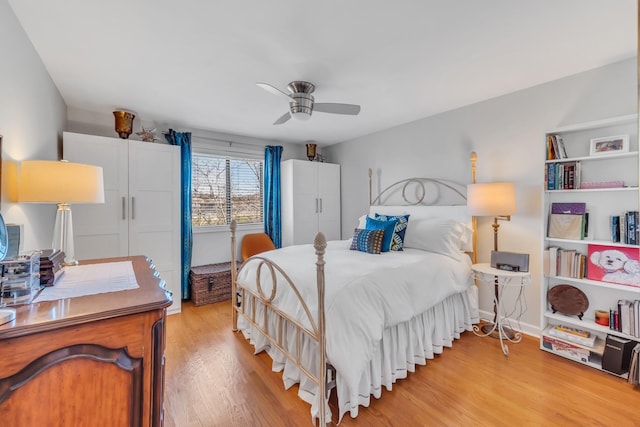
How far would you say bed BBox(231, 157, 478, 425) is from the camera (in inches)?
67.4

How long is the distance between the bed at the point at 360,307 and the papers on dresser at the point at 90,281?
911 mm

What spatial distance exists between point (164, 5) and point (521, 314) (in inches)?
153

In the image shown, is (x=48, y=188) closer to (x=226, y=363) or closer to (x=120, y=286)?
(x=120, y=286)

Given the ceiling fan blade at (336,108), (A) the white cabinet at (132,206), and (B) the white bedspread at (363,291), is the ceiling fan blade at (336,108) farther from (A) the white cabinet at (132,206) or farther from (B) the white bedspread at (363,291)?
(A) the white cabinet at (132,206)

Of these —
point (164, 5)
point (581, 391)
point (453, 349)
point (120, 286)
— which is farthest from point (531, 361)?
point (164, 5)

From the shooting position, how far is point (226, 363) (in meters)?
2.37

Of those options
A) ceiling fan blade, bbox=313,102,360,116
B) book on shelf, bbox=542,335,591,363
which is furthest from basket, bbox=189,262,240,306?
book on shelf, bbox=542,335,591,363

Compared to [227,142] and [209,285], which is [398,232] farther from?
[227,142]

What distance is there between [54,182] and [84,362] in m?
1.27

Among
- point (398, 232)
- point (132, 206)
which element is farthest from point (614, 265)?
point (132, 206)

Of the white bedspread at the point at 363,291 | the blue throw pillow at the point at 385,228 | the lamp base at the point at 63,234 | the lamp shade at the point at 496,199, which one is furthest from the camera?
the blue throw pillow at the point at 385,228

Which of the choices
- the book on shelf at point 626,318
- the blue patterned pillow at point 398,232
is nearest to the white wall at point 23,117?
the blue patterned pillow at point 398,232

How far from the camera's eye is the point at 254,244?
14.1 ft

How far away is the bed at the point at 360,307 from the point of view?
1.71 meters
